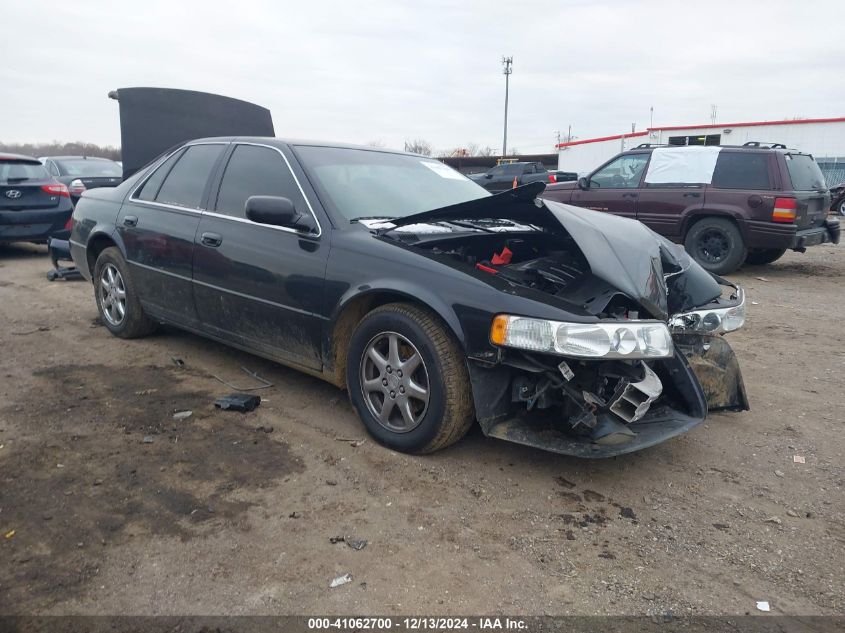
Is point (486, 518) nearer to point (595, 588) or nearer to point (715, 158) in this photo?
point (595, 588)

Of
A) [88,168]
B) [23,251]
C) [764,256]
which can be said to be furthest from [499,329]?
[88,168]

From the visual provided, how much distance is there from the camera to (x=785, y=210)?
8.68m

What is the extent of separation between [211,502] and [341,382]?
1.05 meters

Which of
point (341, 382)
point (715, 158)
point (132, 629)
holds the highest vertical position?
point (715, 158)

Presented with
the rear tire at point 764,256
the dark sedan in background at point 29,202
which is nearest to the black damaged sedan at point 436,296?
the dark sedan in background at point 29,202

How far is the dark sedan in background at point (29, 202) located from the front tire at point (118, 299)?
4.89 m

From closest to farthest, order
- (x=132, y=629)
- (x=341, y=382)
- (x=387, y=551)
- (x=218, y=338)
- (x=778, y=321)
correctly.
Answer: (x=132, y=629)
(x=387, y=551)
(x=341, y=382)
(x=218, y=338)
(x=778, y=321)

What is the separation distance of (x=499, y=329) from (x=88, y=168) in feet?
42.3

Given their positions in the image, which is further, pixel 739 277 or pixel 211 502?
pixel 739 277

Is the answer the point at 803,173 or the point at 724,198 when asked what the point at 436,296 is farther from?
the point at 803,173

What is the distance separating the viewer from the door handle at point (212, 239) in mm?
4164

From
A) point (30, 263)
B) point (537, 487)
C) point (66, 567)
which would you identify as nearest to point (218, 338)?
point (66, 567)

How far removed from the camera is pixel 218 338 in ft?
14.4

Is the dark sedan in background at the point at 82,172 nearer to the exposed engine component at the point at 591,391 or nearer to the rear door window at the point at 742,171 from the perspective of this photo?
the rear door window at the point at 742,171
